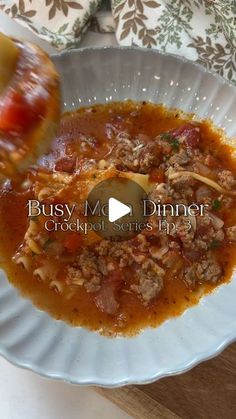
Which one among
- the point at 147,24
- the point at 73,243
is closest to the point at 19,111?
Answer: the point at 73,243

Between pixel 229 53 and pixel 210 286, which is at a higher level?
pixel 229 53

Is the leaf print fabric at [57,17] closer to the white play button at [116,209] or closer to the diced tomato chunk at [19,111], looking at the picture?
the white play button at [116,209]

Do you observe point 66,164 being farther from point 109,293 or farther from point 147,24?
point 147,24

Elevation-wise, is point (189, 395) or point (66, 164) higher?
point (66, 164)

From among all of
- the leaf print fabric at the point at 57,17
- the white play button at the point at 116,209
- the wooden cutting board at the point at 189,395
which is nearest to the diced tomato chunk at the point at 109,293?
the white play button at the point at 116,209

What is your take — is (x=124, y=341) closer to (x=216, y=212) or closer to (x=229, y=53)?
(x=216, y=212)

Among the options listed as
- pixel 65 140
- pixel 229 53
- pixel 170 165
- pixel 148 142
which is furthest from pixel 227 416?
pixel 229 53
